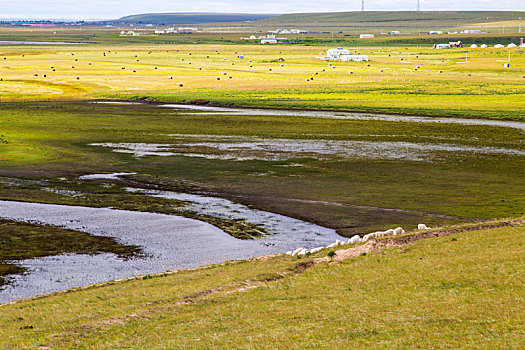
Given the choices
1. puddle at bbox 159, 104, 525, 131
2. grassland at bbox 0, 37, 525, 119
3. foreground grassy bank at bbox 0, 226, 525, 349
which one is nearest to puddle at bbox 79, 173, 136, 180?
foreground grassy bank at bbox 0, 226, 525, 349

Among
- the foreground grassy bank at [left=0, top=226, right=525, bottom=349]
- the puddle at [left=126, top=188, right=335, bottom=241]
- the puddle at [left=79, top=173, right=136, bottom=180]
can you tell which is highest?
the foreground grassy bank at [left=0, top=226, right=525, bottom=349]

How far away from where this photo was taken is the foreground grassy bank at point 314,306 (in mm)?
18578

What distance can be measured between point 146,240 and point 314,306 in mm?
18818

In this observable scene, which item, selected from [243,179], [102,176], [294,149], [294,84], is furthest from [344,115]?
[102,176]

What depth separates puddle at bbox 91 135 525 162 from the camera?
63438 mm

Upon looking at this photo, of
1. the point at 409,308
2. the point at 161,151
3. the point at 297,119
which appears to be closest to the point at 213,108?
the point at 297,119

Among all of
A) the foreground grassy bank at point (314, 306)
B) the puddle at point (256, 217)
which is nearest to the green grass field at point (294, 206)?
the foreground grassy bank at point (314, 306)

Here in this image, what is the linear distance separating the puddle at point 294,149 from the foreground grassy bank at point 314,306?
33775 mm

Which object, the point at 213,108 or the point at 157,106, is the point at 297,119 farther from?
the point at 157,106

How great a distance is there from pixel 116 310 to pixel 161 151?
43.1 metres

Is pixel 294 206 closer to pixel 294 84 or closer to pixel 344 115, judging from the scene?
pixel 344 115

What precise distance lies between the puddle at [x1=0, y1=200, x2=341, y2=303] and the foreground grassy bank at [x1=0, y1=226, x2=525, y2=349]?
13.5 feet

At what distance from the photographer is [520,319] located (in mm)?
18484

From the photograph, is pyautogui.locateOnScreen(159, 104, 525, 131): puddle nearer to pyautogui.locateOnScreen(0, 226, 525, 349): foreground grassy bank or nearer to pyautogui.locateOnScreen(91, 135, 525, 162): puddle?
pyautogui.locateOnScreen(91, 135, 525, 162): puddle
